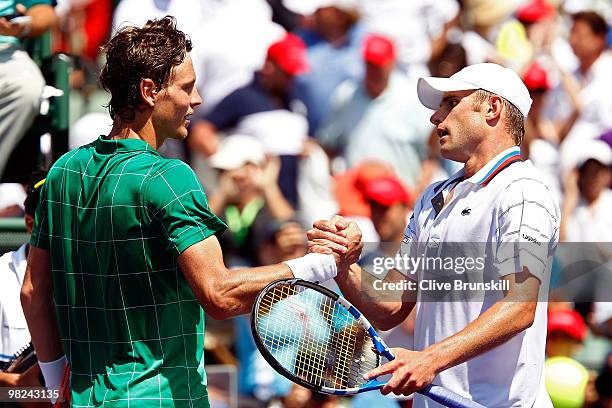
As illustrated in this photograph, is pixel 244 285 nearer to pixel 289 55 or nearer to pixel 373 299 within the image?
pixel 373 299

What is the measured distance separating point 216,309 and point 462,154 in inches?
43.3

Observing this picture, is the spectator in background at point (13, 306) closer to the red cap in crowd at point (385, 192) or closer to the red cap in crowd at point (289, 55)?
the red cap in crowd at point (385, 192)

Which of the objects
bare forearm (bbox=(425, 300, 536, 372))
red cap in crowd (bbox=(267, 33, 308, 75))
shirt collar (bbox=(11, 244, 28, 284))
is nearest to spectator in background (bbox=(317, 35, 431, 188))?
red cap in crowd (bbox=(267, 33, 308, 75))

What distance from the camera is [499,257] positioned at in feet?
12.0

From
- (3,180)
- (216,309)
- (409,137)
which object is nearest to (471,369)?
(216,309)

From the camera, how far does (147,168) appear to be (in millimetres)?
3287

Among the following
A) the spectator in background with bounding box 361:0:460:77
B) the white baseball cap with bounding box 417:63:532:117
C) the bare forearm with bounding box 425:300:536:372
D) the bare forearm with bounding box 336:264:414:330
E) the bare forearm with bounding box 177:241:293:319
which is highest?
the white baseball cap with bounding box 417:63:532:117

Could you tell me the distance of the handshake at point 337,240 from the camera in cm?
379

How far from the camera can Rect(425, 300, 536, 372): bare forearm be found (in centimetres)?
348

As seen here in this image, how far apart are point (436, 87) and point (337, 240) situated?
2.00ft

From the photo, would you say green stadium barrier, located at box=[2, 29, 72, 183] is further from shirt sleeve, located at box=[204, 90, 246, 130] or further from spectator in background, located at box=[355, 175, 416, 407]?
spectator in background, located at box=[355, 175, 416, 407]

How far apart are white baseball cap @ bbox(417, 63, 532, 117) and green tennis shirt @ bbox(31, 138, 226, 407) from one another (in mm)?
1033

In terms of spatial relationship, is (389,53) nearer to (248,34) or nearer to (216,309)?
(248,34)

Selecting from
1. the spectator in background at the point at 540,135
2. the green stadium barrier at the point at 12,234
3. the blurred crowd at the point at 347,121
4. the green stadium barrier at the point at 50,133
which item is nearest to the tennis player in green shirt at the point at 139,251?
the green stadium barrier at the point at 12,234
